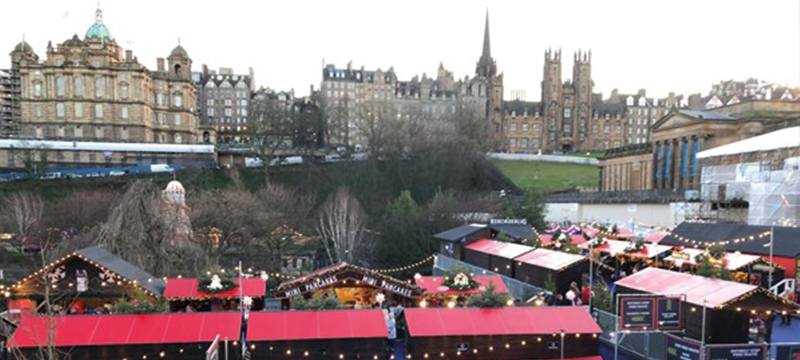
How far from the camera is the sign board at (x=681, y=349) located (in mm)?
13716

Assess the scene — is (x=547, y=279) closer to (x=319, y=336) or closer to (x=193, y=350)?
(x=319, y=336)

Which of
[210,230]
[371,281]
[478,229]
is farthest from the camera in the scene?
[210,230]

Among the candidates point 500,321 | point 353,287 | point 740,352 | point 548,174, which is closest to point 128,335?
point 353,287

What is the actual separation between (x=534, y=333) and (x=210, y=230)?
99.8 ft

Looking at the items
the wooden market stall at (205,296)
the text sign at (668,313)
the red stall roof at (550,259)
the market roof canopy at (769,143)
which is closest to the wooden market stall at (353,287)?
the wooden market stall at (205,296)

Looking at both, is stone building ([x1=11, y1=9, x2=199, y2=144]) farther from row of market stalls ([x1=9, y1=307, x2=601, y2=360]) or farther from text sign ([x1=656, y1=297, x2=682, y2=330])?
text sign ([x1=656, y1=297, x2=682, y2=330])

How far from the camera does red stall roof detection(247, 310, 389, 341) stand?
50.0 ft

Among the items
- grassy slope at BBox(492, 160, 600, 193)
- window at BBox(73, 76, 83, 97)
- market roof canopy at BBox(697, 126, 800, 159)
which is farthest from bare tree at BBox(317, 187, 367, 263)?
window at BBox(73, 76, 83, 97)

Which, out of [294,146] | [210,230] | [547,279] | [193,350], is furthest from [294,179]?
[193,350]

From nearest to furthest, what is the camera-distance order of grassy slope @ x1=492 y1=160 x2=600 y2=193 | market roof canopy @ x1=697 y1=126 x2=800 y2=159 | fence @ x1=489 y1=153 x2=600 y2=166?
market roof canopy @ x1=697 y1=126 x2=800 y2=159
grassy slope @ x1=492 y1=160 x2=600 y2=193
fence @ x1=489 y1=153 x2=600 y2=166

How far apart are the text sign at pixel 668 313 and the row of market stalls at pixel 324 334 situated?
191 centimetres

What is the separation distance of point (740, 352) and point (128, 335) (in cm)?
1614

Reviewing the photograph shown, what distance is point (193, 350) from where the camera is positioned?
48.5 ft

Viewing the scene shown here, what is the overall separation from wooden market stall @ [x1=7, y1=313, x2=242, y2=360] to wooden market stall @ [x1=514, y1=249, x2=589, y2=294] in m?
14.3
